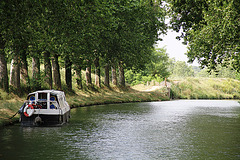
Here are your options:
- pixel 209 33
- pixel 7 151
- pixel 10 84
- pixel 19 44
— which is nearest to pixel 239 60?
pixel 209 33

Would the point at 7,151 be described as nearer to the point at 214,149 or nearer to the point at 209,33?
the point at 214,149

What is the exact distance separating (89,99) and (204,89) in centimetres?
3609

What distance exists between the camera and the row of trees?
617 inches

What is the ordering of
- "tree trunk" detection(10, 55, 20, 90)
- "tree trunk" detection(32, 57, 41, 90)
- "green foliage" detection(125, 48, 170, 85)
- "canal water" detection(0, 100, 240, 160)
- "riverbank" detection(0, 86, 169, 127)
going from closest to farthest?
"canal water" detection(0, 100, 240, 160), "riverbank" detection(0, 86, 169, 127), "tree trunk" detection(10, 55, 20, 90), "tree trunk" detection(32, 57, 41, 90), "green foliage" detection(125, 48, 170, 85)

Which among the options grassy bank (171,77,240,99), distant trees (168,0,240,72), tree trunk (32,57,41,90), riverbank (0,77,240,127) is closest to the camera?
distant trees (168,0,240,72)

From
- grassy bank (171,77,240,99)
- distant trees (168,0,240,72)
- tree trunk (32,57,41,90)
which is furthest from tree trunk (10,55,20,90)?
grassy bank (171,77,240,99)

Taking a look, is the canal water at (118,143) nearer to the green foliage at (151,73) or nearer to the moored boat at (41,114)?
the moored boat at (41,114)

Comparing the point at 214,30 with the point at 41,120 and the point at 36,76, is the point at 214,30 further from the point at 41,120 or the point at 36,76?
the point at 36,76

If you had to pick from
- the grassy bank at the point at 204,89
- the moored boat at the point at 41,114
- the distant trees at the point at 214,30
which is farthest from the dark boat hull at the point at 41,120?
the grassy bank at the point at 204,89

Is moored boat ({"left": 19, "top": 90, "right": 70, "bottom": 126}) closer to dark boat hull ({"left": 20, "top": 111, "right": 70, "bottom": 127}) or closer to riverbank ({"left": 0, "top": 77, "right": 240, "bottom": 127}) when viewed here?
dark boat hull ({"left": 20, "top": 111, "right": 70, "bottom": 127})

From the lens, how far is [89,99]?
3875cm

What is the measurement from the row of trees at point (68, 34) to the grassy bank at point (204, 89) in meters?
14.1

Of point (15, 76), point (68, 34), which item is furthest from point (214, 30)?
point (15, 76)

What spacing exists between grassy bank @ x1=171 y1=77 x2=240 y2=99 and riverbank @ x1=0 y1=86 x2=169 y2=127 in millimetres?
6544
